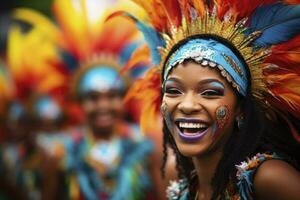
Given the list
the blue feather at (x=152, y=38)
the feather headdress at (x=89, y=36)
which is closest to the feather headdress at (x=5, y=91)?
the feather headdress at (x=89, y=36)

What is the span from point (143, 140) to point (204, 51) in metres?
3.61

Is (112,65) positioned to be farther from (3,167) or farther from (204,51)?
(204,51)

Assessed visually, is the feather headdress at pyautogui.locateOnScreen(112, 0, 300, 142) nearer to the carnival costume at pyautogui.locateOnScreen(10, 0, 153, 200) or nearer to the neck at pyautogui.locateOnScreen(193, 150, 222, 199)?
the neck at pyautogui.locateOnScreen(193, 150, 222, 199)

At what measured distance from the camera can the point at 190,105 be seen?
3.42 meters

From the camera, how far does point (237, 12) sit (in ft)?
11.5

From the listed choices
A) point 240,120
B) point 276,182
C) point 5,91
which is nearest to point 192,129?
point 240,120

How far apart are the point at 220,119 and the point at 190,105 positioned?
0.16m

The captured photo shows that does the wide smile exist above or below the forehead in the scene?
below

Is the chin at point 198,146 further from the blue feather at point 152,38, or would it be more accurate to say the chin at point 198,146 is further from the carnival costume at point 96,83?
the carnival costume at point 96,83

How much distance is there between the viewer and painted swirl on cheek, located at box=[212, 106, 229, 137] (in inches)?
134

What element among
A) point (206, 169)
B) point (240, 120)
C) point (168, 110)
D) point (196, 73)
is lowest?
point (206, 169)

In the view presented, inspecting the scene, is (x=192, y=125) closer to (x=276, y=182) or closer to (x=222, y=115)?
(x=222, y=115)

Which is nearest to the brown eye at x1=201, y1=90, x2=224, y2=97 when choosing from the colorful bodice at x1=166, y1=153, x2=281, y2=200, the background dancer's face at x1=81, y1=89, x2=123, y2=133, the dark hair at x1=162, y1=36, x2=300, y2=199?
the dark hair at x1=162, y1=36, x2=300, y2=199

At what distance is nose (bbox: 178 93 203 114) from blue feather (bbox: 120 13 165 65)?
541 millimetres
